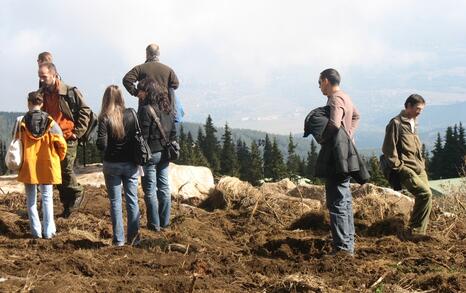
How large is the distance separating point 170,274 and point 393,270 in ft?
7.61

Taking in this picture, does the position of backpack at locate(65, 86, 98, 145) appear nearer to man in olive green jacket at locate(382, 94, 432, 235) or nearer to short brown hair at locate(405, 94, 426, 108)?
man in olive green jacket at locate(382, 94, 432, 235)

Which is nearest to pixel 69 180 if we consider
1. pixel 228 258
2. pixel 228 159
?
pixel 228 258

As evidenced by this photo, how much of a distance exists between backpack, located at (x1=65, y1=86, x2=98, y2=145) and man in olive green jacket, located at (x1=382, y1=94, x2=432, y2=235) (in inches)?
167

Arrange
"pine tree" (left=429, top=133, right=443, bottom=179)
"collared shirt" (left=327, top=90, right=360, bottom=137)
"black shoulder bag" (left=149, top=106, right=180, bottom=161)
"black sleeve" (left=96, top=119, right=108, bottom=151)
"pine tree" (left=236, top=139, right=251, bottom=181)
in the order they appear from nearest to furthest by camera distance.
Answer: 1. "collared shirt" (left=327, top=90, right=360, bottom=137)
2. "black sleeve" (left=96, top=119, right=108, bottom=151)
3. "black shoulder bag" (left=149, top=106, right=180, bottom=161)
4. "pine tree" (left=429, top=133, right=443, bottom=179)
5. "pine tree" (left=236, top=139, right=251, bottom=181)

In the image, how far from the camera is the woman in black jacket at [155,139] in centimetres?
737

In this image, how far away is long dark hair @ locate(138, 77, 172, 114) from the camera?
7336mm

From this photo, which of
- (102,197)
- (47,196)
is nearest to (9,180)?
(102,197)

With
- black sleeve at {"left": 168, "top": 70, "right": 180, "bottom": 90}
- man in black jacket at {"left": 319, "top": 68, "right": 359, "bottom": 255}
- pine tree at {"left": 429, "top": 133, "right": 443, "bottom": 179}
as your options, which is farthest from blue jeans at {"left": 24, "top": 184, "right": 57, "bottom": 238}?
pine tree at {"left": 429, "top": 133, "right": 443, "bottom": 179}

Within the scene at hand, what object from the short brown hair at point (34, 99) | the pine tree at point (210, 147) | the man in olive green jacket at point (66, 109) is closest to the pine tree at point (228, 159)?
the pine tree at point (210, 147)

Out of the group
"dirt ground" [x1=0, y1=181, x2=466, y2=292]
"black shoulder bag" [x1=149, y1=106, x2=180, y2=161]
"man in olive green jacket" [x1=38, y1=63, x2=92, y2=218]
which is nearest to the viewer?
"dirt ground" [x1=0, y1=181, x2=466, y2=292]

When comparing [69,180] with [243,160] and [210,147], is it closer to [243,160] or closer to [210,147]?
[210,147]

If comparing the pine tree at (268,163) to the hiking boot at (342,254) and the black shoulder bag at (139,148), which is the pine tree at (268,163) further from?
the hiking boot at (342,254)

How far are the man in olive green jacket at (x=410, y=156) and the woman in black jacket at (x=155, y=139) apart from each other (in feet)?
9.89

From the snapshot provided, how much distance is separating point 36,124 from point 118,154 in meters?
1.22
